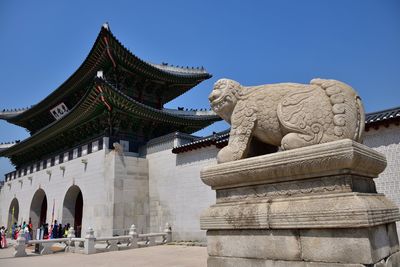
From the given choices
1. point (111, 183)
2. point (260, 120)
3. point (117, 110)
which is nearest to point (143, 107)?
point (117, 110)

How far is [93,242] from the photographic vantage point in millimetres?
13086

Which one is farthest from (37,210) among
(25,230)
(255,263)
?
(255,263)

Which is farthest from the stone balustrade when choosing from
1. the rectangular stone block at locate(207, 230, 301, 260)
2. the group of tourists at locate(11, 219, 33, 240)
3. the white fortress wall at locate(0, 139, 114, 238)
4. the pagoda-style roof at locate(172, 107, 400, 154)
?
the rectangular stone block at locate(207, 230, 301, 260)

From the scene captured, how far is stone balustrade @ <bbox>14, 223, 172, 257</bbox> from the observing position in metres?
13.1

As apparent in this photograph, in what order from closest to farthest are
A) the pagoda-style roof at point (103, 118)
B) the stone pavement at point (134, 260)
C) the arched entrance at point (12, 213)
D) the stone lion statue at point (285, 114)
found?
the stone lion statue at point (285, 114) < the stone pavement at point (134, 260) < the pagoda-style roof at point (103, 118) < the arched entrance at point (12, 213)

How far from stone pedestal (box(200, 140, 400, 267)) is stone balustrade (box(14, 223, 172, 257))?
36.1 ft

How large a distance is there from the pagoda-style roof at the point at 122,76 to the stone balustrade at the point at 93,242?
9.59 m

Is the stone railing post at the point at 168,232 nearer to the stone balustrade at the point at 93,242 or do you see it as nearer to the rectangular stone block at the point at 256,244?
the stone balustrade at the point at 93,242

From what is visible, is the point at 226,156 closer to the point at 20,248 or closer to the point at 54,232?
the point at 20,248

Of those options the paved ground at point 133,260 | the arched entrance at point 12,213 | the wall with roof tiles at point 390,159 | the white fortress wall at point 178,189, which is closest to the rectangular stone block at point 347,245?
the paved ground at point 133,260

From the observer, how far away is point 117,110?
57.5 feet

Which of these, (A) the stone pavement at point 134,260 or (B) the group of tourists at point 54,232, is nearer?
Result: (A) the stone pavement at point 134,260

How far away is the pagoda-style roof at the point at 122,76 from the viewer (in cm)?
1865

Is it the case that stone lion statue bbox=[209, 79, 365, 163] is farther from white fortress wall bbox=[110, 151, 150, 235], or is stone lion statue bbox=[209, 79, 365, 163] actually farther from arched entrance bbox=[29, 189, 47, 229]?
arched entrance bbox=[29, 189, 47, 229]
